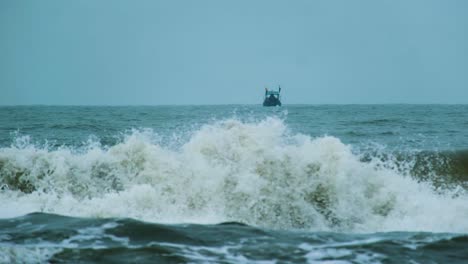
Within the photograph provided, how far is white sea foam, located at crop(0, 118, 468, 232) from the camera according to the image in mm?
7457

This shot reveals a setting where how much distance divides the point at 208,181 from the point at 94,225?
2624mm

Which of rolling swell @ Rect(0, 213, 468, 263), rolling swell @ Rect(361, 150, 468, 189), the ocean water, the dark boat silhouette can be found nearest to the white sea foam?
the ocean water

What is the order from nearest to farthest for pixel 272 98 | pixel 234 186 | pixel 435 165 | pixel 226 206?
pixel 226 206 → pixel 234 186 → pixel 435 165 → pixel 272 98

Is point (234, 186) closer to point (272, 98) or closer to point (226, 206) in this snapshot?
point (226, 206)

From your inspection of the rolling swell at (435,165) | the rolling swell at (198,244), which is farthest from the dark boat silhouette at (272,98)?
the rolling swell at (198,244)

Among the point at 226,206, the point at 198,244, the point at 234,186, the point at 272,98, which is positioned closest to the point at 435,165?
the point at 234,186

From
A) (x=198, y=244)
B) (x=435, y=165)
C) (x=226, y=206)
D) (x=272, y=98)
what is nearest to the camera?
(x=198, y=244)

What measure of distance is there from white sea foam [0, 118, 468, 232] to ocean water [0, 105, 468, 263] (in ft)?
0.06

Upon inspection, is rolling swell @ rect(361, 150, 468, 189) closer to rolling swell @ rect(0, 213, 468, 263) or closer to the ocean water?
the ocean water

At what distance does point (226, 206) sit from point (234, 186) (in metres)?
0.40

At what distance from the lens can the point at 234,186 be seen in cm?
802

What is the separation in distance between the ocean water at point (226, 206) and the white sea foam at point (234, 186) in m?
0.02

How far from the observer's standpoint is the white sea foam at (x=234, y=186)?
746 centimetres

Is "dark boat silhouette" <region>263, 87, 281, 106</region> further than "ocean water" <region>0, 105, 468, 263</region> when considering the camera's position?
Yes
